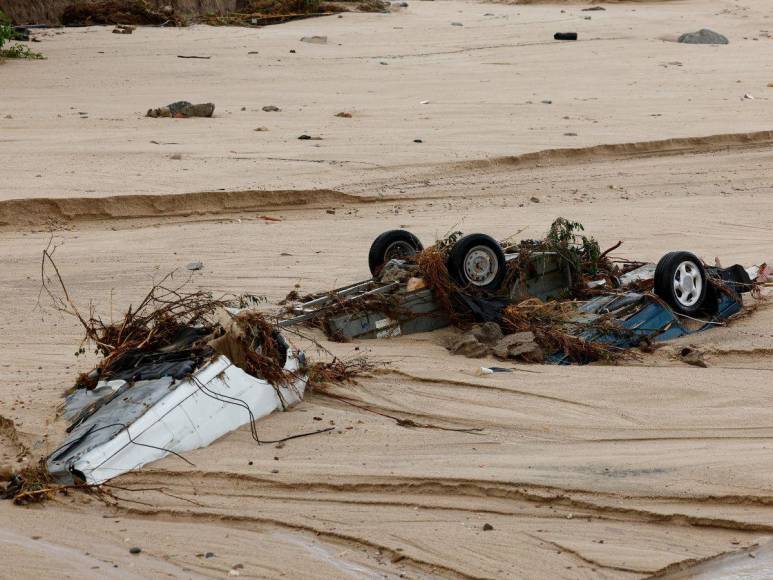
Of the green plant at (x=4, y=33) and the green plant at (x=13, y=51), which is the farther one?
the green plant at (x=13, y=51)

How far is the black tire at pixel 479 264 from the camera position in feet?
30.4

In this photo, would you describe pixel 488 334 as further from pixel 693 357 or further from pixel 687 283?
pixel 687 283

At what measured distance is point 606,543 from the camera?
584 cm

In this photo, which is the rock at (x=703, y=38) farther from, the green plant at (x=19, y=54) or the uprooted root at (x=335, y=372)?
the uprooted root at (x=335, y=372)

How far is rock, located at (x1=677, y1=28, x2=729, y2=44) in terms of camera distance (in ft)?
89.1

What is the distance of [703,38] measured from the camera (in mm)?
27453

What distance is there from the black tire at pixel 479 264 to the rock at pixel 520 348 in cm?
60

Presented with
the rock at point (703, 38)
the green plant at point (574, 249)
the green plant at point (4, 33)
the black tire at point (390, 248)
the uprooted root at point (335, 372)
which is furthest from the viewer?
the rock at point (703, 38)

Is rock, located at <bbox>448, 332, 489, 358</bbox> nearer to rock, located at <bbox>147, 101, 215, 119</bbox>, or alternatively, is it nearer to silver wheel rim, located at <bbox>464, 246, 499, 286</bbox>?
silver wheel rim, located at <bbox>464, 246, 499, 286</bbox>

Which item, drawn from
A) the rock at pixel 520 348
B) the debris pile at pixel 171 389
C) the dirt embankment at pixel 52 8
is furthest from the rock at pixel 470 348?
the dirt embankment at pixel 52 8

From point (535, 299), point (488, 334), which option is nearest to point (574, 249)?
point (535, 299)

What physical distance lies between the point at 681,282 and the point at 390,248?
2445mm

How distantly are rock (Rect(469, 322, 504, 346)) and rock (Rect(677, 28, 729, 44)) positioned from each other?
1956cm

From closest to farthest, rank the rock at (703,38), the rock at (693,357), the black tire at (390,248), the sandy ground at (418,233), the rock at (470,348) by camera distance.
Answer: the sandy ground at (418,233) → the rock at (693,357) → the rock at (470,348) → the black tire at (390,248) → the rock at (703,38)
